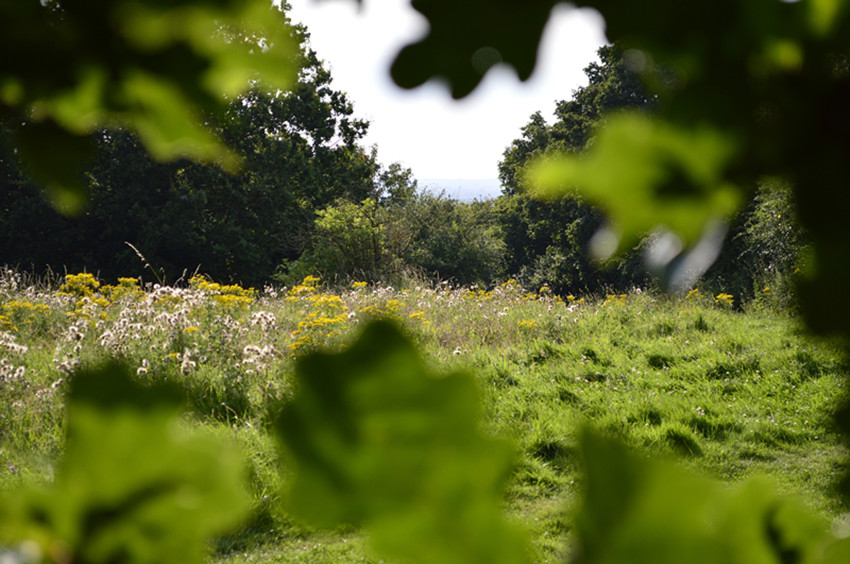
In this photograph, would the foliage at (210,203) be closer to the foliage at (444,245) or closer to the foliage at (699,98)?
the foliage at (444,245)

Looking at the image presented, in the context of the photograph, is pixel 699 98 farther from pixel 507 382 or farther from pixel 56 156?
pixel 507 382

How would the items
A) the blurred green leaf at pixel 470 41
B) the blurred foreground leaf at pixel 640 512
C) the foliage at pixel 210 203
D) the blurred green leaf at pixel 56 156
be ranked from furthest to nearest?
the foliage at pixel 210 203, the blurred green leaf at pixel 56 156, the blurred green leaf at pixel 470 41, the blurred foreground leaf at pixel 640 512

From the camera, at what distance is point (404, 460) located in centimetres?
23

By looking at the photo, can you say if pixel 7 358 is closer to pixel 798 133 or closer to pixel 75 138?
pixel 75 138

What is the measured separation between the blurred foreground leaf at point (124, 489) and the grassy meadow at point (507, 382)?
8.14ft

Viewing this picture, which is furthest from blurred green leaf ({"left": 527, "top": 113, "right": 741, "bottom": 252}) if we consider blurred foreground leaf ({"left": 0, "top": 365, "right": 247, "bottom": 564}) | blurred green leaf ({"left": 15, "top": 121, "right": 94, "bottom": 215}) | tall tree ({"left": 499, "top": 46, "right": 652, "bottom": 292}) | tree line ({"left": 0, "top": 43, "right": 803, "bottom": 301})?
tall tree ({"left": 499, "top": 46, "right": 652, "bottom": 292})

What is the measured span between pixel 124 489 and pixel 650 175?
31cm

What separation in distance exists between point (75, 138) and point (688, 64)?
49cm

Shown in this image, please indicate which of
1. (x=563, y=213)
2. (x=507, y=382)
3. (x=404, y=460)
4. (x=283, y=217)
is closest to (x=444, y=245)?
(x=283, y=217)

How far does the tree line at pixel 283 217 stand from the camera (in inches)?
594

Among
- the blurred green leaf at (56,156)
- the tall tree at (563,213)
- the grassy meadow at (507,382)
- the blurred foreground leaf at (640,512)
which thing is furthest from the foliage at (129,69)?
the tall tree at (563,213)

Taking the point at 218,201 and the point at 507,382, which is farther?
the point at 218,201

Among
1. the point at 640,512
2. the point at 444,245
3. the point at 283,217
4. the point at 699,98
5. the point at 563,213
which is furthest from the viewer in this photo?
the point at 563,213

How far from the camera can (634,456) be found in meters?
0.22
